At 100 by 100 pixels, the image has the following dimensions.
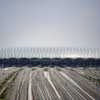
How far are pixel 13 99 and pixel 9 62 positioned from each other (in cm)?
10509

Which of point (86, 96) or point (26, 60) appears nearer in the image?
point (86, 96)

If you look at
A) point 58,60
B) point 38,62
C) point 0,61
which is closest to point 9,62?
point 0,61

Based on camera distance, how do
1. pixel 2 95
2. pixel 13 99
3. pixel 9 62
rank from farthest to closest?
pixel 9 62
pixel 2 95
pixel 13 99

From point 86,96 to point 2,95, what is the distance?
764 inches

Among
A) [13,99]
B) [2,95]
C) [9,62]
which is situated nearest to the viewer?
[13,99]

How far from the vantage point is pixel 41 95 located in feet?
99.6

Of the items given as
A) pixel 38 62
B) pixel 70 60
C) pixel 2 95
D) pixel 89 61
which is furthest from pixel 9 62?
pixel 2 95

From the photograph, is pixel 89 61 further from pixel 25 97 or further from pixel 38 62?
pixel 25 97

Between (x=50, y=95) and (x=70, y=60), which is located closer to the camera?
(x=50, y=95)

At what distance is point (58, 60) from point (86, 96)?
103391 mm

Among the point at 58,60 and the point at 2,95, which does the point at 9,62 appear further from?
the point at 2,95

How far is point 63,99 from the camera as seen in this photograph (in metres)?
27.8

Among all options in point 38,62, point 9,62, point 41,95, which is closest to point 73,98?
point 41,95

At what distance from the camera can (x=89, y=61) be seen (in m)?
134
